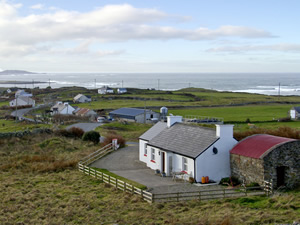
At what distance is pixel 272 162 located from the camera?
70.4ft

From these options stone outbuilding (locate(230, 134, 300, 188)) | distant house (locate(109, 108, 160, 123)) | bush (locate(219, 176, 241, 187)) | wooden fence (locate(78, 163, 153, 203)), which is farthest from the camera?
distant house (locate(109, 108, 160, 123))

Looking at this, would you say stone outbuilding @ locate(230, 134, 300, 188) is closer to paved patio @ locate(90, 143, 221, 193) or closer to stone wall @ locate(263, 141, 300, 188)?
stone wall @ locate(263, 141, 300, 188)

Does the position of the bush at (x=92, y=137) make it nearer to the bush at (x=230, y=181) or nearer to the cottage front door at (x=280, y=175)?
the bush at (x=230, y=181)

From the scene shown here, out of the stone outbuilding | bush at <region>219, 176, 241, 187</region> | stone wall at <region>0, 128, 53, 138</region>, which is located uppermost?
the stone outbuilding

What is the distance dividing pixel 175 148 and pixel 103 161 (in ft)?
25.8

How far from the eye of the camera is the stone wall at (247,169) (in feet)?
70.8

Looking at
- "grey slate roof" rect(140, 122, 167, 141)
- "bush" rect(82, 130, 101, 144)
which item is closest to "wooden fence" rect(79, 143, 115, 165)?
"grey slate roof" rect(140, 122, 167, 141)

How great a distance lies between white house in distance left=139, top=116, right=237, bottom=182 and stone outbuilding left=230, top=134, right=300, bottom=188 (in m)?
1.34

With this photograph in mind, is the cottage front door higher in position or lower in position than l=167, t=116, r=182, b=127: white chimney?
lower

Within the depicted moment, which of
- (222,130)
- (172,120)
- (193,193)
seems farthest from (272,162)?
(172,120)

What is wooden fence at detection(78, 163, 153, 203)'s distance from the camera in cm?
1969

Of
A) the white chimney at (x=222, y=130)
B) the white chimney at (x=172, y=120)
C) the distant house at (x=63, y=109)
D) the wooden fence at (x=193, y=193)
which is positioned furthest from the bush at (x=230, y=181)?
the distant house at (x=63, y=109)

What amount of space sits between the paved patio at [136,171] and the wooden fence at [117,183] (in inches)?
50.3

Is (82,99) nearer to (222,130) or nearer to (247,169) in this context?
(222,130)
